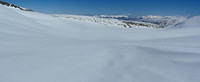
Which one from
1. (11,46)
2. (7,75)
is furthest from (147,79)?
(11,46)

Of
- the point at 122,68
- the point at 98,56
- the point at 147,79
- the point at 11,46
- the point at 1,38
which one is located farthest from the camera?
the point at 1,38

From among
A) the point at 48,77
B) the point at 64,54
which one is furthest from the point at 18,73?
the point at 64,54

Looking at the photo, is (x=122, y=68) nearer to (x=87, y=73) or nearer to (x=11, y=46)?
(x=87, y=73)

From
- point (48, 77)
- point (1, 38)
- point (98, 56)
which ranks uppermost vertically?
point (1, 38)

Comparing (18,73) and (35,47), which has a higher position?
(35,47)

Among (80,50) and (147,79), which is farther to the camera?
(80,50)

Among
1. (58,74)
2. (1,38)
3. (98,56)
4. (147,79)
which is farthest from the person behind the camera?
(1,38)

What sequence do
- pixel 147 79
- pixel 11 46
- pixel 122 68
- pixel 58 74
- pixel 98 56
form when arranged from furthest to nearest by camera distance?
pixel 11 46 → pixel 98 56 → pixel 122 68 → pixel 58 74 → pixel 147 79

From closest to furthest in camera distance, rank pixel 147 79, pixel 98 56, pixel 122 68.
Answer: pixel 147 79, pixel 122 68, pixel 98 56

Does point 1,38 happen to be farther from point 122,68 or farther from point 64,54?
point 122,68
